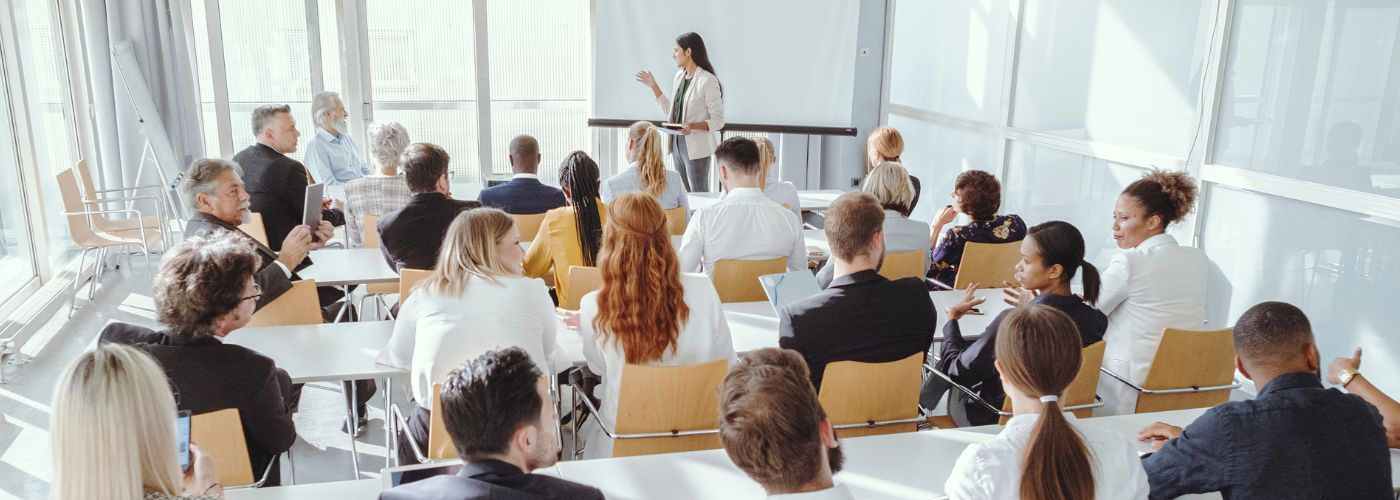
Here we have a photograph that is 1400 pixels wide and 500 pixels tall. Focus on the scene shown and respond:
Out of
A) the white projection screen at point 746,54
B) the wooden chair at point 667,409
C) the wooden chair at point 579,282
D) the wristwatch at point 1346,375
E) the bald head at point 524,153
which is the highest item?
the white projection screen at point 746,54

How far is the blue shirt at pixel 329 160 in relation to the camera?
6574 millimetres

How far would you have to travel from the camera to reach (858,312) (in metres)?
2.93

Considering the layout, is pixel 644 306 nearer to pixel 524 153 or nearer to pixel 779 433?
pixel 779 433

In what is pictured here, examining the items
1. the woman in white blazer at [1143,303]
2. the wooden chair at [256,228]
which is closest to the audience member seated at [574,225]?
the wooden chair at [256,228]

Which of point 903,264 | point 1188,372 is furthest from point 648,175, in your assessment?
Answer: point 1188,372

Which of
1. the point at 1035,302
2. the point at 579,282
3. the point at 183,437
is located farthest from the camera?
the point at 579,282

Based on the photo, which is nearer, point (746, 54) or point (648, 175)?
point (648, 175)

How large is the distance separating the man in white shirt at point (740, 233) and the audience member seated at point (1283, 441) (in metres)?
2.20

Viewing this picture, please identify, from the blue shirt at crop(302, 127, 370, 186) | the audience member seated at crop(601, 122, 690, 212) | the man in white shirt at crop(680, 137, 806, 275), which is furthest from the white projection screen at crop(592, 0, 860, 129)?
the man in white shirt at crop(680, 137, 806, 275)

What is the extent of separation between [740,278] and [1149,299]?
1.58 metres

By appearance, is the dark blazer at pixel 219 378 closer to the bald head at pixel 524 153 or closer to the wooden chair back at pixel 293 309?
the wooden chair back at pixel 293 309

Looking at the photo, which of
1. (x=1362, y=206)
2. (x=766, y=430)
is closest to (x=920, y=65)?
(x=1362, y=206)

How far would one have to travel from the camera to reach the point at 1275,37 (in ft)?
15.1

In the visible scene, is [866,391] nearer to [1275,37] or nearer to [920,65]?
[1275,37]
